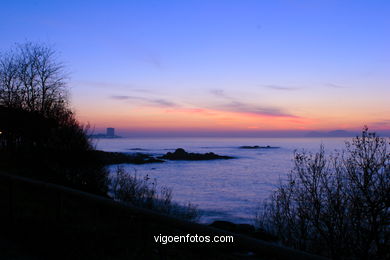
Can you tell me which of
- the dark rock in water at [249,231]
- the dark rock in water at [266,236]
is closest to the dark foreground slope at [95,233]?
the dark rock in water at [249,231]

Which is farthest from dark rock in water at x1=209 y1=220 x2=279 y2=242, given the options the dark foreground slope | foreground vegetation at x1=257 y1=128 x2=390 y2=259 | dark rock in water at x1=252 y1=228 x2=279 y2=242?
the dark foreground slope

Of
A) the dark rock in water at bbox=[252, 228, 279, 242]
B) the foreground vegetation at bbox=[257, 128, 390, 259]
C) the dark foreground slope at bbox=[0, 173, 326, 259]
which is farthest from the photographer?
the dark rock in water at bbox=[252, 228, 279, 242]

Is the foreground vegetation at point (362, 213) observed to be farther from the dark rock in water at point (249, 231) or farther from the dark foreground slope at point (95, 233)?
the dark foreground slope at point (95, 233)

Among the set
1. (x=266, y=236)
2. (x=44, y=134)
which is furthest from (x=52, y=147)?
(x=266, y=236)

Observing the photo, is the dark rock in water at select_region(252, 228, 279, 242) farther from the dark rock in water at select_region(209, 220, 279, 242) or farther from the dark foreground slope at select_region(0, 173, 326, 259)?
the dark foreground slope at select_region(0, 173, 326, 259)

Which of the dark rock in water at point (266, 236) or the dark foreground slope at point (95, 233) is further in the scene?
the dark rock in water at point (266, 236)

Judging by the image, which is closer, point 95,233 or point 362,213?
point 95,233

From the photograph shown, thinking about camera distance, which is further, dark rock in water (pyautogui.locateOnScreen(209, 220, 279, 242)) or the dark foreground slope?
dark rock in water (pyautogui.locateOnScreen(209, 220, 279, 242))

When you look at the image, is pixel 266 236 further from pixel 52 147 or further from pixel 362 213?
pixel 52 147

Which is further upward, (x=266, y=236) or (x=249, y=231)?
(x=266, y=236)

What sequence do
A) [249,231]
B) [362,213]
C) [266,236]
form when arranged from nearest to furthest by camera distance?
[362,213]
[266,236]
[249,231]

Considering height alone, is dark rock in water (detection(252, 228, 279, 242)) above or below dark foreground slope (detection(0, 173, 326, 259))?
below

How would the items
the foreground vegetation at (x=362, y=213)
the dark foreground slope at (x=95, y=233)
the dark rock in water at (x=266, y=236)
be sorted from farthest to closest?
the dark rock in water at (x=266, y=236) < the foreground vegetation at (x=362, y=213) < the dark foreground slope at (x=95, y=233)

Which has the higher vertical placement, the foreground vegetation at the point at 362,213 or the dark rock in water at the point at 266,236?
the foreground vegetation at the point at 362,213
